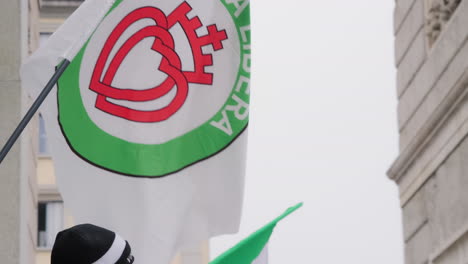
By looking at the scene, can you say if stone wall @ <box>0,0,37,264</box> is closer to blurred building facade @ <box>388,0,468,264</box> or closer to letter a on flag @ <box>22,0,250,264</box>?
letter a on flag @ <box>22,0,250,264</box>

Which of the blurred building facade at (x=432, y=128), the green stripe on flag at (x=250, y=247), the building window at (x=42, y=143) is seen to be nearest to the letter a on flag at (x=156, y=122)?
the green stripe on flag at (x=250, y=247)

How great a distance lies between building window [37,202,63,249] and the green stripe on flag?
28.4 m

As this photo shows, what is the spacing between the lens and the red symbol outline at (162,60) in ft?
25.8

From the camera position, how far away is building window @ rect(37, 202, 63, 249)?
35.8 metres

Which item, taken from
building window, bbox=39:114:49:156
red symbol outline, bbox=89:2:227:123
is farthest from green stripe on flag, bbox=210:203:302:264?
building window, bbox=39:114:49:156

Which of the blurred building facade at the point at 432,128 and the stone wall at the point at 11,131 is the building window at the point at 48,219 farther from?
the stone wall at the point at 11,131

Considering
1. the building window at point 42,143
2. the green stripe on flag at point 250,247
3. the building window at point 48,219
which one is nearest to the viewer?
the green stripe on flag at point 250,247

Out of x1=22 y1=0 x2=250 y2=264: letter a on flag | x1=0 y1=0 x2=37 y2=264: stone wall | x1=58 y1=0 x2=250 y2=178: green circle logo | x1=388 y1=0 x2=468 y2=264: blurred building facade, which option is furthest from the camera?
x1=388 y1=0 x2=468 y2=264: blurred building facade

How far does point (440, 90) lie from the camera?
54.7 feet

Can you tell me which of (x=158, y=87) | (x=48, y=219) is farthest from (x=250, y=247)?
(x=48, y=219)

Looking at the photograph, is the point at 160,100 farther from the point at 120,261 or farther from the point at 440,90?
the point at 440,90

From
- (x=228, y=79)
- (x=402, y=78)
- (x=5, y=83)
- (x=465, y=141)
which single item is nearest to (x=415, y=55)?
(x=402, y=78)

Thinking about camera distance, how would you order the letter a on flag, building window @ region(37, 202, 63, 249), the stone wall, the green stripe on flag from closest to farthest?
the green stripe on flag < the letter a on flag < the stone wall < building window @ region(37, 202, 63, 249)

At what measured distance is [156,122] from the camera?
7922 millimetres
